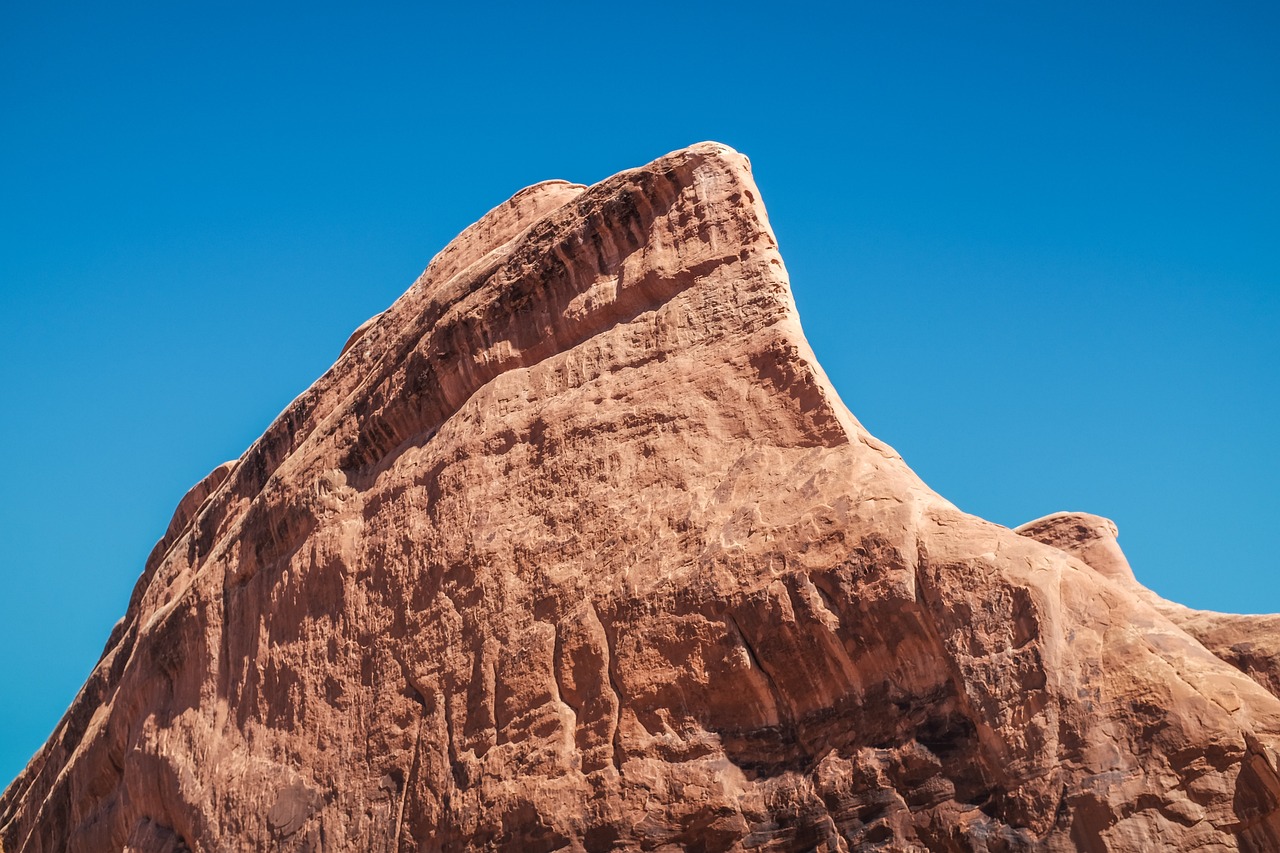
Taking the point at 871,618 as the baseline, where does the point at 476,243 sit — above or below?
above

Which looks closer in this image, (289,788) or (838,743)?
(838,743)

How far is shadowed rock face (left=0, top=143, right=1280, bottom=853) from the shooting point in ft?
34.8

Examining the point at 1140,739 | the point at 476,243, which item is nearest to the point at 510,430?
the point at 476,243

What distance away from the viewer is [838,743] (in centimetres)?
1148

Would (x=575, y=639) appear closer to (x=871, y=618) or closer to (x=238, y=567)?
(x=871, y=618)

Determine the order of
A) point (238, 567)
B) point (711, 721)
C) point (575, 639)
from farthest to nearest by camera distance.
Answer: point (238, 567)
point (575, 639)
point (711, 721)

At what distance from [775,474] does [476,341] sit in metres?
4.79

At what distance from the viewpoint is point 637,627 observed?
41.9ft

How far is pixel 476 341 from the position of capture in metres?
16.2

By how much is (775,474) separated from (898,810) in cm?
332

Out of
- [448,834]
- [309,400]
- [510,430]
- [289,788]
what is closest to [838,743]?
[448,834]

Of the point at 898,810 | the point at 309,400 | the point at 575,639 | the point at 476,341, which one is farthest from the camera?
the point at 309,400

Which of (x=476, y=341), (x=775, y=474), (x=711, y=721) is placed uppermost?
(x=476, y=341)

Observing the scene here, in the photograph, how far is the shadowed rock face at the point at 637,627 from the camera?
1061 centimetres
